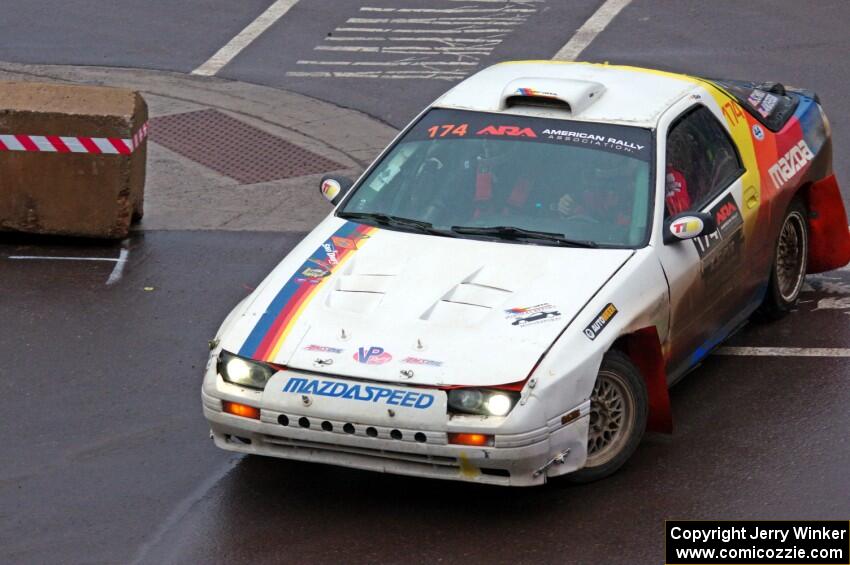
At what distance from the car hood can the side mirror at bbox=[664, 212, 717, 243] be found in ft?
0.97

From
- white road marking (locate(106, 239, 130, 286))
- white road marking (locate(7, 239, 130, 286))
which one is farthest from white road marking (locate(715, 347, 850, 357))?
white road marking (locate(7, 239, 130, 286))

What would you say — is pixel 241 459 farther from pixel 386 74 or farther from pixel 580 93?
pixel 386 74

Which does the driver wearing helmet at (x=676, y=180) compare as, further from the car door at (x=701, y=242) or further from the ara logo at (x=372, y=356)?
the ara logo at (x=372, y=356)

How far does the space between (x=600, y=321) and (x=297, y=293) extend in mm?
1462

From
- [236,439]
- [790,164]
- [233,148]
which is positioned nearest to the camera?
[236,439]

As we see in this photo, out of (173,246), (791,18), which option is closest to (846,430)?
(173,246)

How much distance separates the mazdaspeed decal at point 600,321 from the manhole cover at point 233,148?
19.3 feet

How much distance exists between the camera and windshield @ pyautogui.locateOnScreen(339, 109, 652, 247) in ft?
25.1

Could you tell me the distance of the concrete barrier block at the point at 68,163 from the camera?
10641mm

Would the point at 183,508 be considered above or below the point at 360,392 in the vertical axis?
below

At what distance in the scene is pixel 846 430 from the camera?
7602mm

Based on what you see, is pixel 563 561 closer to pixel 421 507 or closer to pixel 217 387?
pixel 421 507

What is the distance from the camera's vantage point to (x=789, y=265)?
9219 mm

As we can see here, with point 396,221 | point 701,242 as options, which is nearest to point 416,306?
point 396,221
